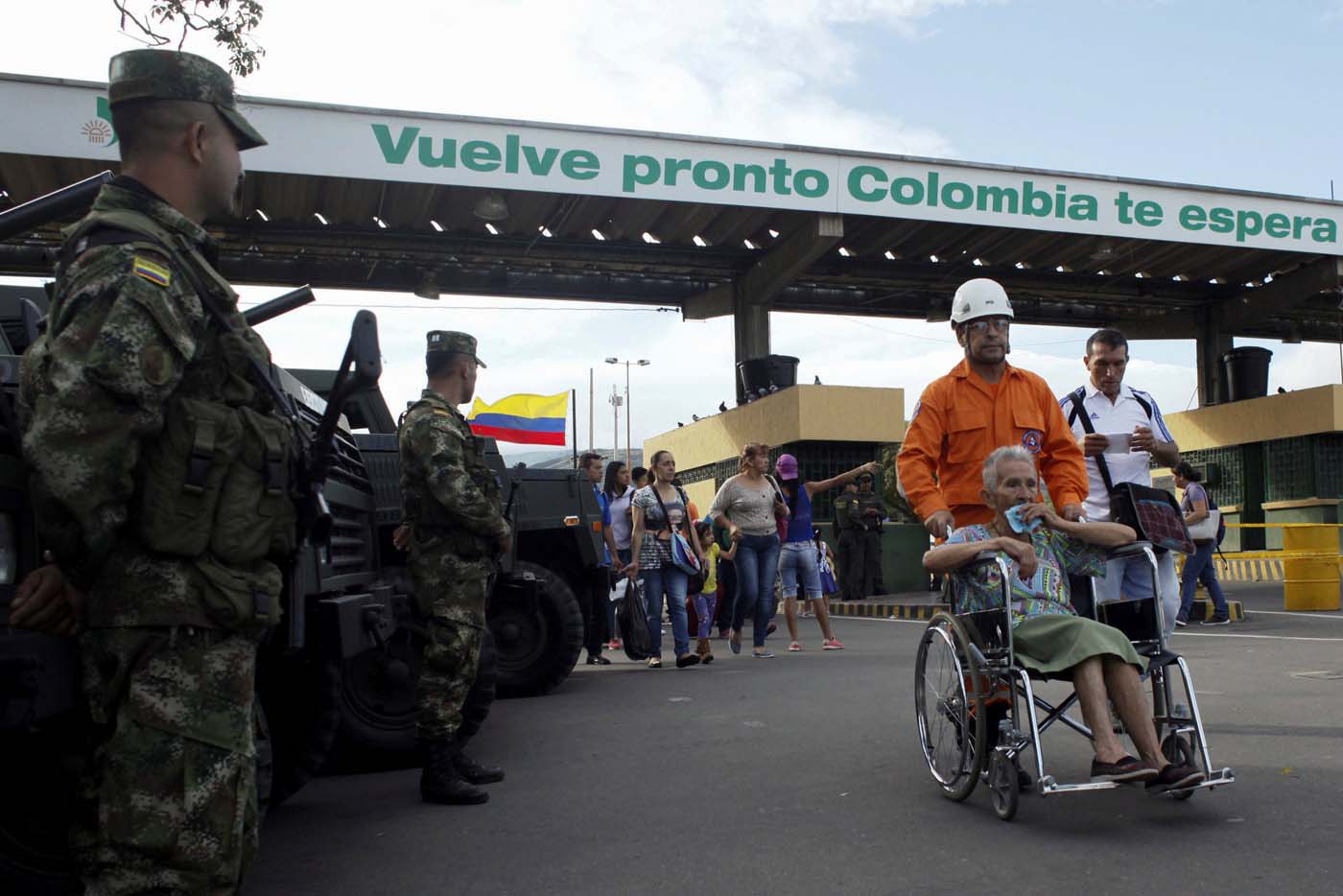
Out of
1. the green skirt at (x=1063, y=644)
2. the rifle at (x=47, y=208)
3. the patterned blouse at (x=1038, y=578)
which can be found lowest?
the green skirt at (x=1063, y=644)

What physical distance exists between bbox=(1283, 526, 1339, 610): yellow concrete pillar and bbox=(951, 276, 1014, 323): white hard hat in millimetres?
11145

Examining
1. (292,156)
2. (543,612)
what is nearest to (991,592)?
(543,612)

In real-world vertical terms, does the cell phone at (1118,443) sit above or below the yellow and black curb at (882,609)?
above

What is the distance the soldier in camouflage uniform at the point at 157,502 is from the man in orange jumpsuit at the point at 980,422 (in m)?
3.23

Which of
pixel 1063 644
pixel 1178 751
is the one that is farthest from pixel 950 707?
pixel 1178 751

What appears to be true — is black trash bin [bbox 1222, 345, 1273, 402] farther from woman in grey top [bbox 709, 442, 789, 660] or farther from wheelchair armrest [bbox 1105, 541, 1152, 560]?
wheelchair armrest [bbox 1105, 541, 1152, 560]

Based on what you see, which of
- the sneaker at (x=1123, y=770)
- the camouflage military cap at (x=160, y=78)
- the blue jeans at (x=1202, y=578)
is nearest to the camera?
the camouflage military cap at (x=160, y=78)

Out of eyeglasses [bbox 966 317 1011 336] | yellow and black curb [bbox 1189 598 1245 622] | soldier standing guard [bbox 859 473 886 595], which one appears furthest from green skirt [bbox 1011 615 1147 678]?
soldier standing guard [bbox 859 473 886 595]

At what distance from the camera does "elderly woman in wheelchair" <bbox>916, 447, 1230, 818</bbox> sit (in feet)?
14.2

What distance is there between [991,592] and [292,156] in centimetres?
1442

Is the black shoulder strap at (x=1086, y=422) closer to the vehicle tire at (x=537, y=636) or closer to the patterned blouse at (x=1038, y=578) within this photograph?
the patterned blouse at (x=1038, y=578)

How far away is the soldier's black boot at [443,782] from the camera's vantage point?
205 inches

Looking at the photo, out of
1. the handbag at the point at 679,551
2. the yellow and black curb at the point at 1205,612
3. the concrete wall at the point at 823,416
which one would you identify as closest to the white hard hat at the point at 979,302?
the handbag at the point at 679,551

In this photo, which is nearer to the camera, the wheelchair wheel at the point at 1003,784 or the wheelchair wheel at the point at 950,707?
the wheelchair wheel at the point at 1003,784
